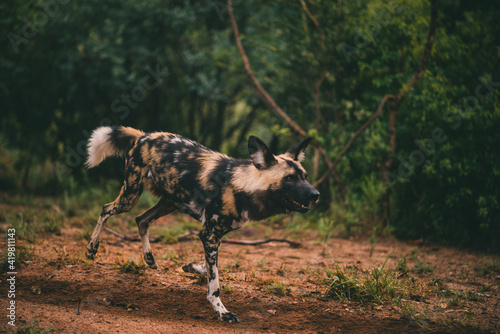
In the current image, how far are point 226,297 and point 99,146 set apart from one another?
2.19 m

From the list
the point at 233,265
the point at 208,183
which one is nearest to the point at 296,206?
the point at 208,183

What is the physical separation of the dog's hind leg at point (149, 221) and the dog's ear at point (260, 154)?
1.30 metres

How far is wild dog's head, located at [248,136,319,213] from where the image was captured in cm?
358

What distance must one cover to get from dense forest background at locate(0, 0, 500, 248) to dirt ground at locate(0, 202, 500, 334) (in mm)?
1469

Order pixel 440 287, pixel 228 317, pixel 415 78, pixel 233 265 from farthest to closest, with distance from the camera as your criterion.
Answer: pixel 415 78 < pixel 233 265 < pixel 440 287 < pixel 228 317

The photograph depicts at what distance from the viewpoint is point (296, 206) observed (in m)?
3.60

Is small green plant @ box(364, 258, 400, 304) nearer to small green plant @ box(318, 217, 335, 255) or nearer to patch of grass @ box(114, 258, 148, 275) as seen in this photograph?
small green plant @ box(318, 217, 335, 255)

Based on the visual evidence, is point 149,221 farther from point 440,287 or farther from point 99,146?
point 440,287

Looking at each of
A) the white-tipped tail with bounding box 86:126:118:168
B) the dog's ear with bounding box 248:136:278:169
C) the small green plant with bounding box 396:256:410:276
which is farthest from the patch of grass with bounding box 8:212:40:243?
the small green plant with bounding box 396:256:410:276

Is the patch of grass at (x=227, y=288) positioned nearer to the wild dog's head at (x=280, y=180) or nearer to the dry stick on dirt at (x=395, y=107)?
the wild dog's head at (x=280, y=180)

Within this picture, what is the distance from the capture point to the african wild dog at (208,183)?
365cm

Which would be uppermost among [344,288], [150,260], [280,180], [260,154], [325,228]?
[260,154]

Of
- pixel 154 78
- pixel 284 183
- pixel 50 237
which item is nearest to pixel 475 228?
pixel 284 183

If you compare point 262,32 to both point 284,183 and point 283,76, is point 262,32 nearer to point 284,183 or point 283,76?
point 283,76
